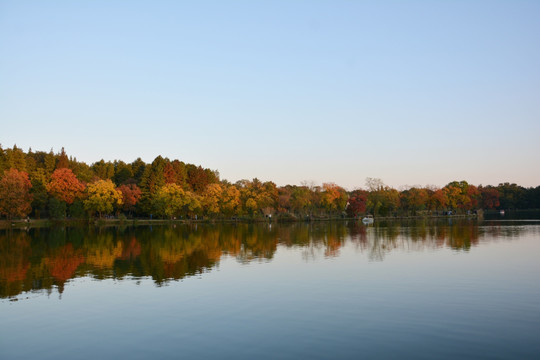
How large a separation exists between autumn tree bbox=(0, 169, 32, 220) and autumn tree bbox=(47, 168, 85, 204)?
218 inches

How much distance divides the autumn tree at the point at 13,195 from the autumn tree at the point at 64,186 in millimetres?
5543

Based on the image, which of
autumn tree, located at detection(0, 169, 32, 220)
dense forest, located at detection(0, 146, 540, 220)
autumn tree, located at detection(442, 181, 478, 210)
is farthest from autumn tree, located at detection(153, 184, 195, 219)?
autumn tree, located at detection(442, 181, 478, 210)

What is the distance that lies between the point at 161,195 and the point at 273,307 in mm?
70503

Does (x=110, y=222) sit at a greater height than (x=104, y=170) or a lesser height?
lesser

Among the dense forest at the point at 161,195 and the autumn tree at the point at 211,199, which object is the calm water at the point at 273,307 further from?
the autumn tree at the point at 211,199

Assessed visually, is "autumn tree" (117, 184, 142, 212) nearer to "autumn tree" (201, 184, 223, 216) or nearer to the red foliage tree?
"autumn tree" (201, 184, 223, 216)

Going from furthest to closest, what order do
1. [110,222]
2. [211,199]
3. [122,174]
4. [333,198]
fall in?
[333,198] → [122,174] → [211,199] → [110,222]

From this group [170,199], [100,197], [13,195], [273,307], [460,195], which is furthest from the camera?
[460,195]

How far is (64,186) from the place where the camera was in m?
77.2

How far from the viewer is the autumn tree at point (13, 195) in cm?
6750

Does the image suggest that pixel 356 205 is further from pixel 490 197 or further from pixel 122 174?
pixel 490 197

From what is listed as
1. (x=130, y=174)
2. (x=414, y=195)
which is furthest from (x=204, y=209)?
(x=414, y=195)

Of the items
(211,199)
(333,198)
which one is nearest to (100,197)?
(211,199)

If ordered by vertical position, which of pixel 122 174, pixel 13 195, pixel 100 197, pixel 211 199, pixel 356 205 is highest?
pixel 122 174
